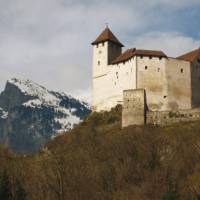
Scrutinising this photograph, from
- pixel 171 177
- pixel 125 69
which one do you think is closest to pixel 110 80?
pixel 125 69

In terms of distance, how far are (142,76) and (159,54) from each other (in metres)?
3.46

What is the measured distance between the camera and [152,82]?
7850 cm

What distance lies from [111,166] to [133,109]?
12165 mm

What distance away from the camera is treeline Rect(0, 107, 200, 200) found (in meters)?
53.5

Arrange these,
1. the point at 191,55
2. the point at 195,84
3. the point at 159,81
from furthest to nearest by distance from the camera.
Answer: the point at 191,55 < the point at 195,84 < the point at 159,81

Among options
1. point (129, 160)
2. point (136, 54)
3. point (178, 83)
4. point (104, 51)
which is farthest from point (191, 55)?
point (129, 160)

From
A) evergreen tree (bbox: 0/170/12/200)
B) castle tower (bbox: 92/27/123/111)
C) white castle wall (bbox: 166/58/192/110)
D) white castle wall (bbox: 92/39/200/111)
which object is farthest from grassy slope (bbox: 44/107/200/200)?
white castle wall (bbox: 166/58/192/110)

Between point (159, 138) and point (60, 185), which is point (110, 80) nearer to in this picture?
point (159, 138)

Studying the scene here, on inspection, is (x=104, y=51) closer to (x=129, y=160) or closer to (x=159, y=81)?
(x=159, y=81)

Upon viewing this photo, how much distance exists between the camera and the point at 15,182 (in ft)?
177

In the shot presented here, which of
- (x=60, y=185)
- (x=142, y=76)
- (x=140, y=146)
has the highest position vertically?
(x=142, y=76)

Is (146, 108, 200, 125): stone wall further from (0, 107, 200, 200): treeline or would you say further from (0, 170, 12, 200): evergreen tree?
(0, 170, 12, 200): evergreen tree

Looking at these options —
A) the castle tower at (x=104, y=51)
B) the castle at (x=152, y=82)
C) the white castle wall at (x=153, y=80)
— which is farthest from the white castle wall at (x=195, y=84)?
the castle tower at (x=104, y=51)

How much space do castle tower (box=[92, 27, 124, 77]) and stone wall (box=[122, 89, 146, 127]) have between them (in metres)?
10.8
